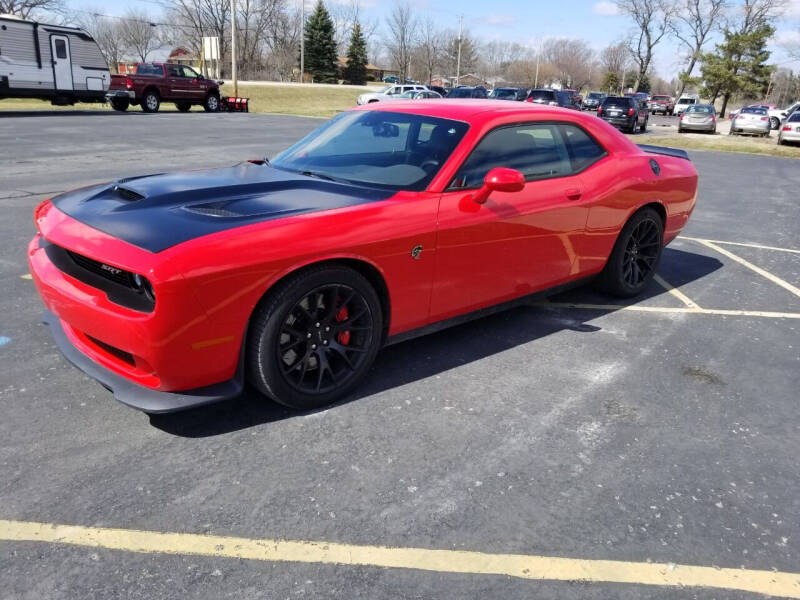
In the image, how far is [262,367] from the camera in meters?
3.04

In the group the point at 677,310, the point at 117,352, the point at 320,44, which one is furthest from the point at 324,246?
→ the point at 320,44

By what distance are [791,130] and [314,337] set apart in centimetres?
2708

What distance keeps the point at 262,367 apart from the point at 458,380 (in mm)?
1277

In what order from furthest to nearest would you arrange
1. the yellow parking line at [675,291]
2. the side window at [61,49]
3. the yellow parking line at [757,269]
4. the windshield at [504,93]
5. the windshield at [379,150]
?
the windshield at [504,93] < the side window at [61,49] < the yellow parking line at [757,269] < the yellow parking line at [675,291] < the windshield at [379,150]

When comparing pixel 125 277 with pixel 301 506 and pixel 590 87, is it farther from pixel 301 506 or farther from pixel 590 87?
pixel 590 87

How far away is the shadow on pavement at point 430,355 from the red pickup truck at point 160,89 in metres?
25.3

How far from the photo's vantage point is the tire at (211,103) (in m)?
29.4

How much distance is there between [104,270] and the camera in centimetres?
295

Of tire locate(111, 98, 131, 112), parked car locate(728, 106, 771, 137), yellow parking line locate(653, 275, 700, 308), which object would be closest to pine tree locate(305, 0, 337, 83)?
tire locate(111, 98, 131, 112)

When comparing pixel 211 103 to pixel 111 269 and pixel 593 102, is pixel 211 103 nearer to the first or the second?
pixel 111 269

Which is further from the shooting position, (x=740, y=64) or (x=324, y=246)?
(x=740, y=64)

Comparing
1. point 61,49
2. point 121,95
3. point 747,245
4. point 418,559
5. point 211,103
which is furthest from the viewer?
point 211,103

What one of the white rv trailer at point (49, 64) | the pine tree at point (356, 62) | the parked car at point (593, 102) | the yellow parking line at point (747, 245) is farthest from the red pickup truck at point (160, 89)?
the pine tree at point (356, 62)

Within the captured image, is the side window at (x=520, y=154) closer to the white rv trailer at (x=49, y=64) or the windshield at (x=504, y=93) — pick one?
the white rv trailer at (x=49, y=64)
